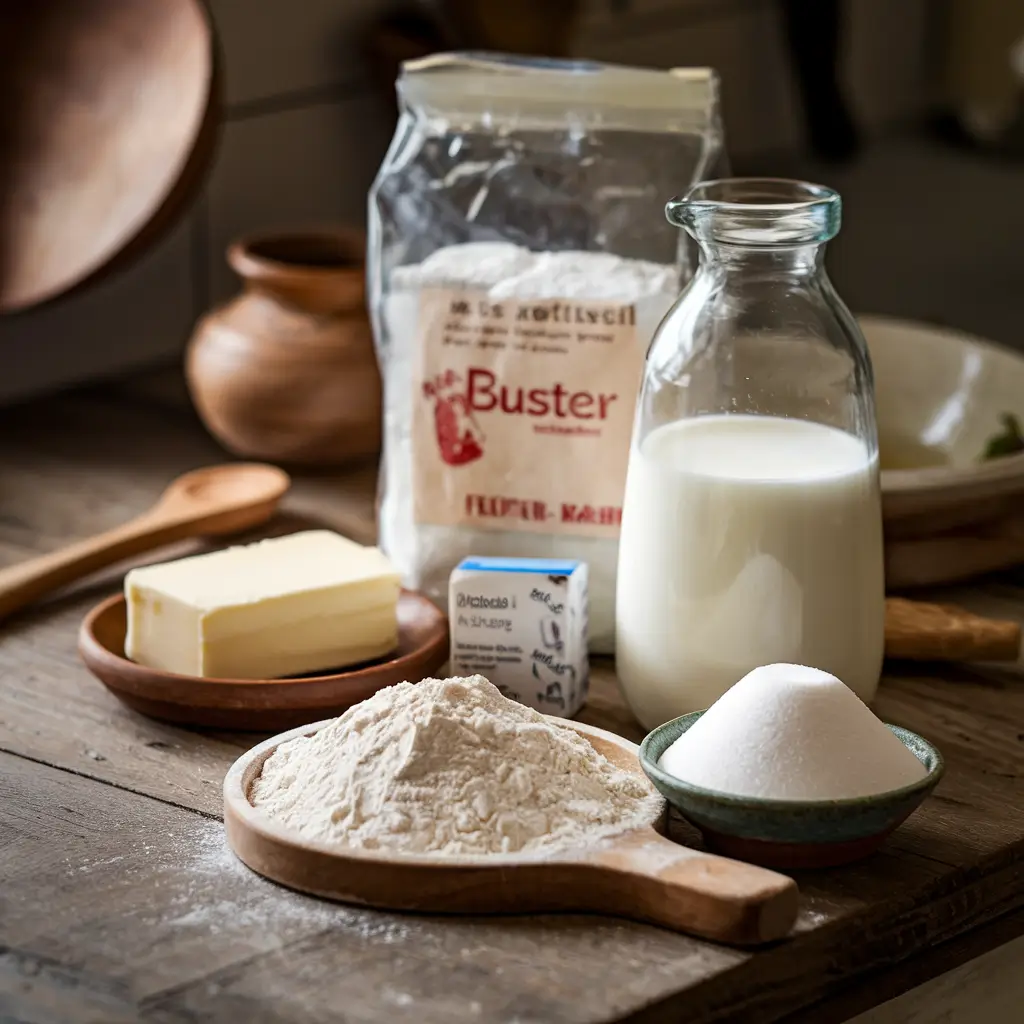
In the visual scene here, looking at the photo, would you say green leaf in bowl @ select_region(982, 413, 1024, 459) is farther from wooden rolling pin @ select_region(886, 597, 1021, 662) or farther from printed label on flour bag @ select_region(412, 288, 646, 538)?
printed label on flour bag @ select_region(412, 288, 646, 538)

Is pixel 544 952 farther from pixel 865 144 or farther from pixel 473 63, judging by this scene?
pixel 865 144

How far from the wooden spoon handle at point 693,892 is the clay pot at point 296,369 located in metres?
0.63

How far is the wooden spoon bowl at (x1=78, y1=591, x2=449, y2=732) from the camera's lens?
88 centimetres

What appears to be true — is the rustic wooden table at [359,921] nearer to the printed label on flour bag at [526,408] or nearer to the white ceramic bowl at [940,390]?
the printed label on flour bag at [526,408]

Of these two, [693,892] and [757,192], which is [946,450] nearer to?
[757,192]

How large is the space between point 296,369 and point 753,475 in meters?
0.53

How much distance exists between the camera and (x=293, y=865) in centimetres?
73

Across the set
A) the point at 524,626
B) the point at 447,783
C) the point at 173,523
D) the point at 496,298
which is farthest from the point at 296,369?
the point at 447,783

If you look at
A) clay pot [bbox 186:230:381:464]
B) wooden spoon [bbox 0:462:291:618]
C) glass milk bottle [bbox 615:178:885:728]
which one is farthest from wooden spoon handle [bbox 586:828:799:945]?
clay pot [bbox 186:230:381:464]

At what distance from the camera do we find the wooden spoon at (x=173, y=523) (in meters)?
1.06

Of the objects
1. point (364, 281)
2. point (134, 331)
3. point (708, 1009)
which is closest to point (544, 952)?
point (708, 1009)

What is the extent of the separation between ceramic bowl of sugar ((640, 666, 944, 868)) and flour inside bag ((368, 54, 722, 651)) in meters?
0.26

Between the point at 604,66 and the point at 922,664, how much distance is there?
0.39 meters

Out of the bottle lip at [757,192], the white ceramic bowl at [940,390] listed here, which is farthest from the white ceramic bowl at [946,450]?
the bottle lip at [757,192]
